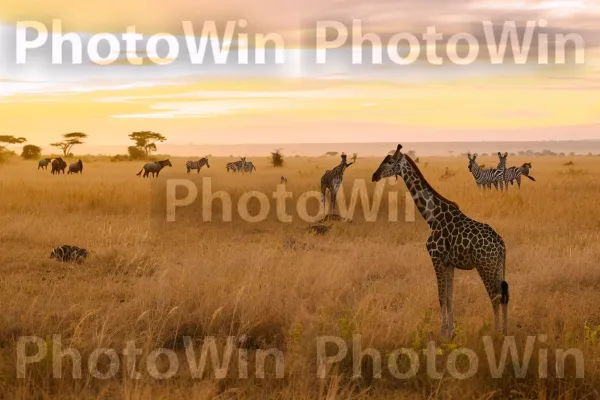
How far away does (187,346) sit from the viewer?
6039 mm

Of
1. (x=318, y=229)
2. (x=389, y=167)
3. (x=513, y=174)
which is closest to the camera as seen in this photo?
(x=389, y=167)

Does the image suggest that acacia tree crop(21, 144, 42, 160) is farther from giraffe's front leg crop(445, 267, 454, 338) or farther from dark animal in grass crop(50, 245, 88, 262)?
giraffe's front leg crop(445, 267, 454, 338)

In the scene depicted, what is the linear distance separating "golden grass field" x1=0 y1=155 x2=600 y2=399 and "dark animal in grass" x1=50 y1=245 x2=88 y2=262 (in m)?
0.14

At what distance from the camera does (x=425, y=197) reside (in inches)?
237

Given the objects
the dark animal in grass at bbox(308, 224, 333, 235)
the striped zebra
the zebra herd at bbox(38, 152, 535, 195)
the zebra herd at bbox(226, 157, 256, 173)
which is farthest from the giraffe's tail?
the striped zebra

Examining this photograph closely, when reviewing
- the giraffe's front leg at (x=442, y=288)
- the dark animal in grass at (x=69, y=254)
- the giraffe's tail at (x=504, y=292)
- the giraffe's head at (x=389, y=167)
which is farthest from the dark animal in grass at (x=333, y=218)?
the giraffe's tail at (x=504, y=292)

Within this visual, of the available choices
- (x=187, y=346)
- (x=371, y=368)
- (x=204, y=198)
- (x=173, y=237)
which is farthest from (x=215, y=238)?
(x=371, y=368)

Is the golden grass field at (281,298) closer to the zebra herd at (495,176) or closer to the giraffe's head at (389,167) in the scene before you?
the giraffe's head at (389,167)

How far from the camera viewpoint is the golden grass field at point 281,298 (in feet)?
16.2

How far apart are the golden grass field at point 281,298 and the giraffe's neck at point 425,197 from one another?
1109mm

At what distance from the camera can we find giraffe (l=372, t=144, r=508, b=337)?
17.8ft

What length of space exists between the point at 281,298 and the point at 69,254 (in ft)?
14.2

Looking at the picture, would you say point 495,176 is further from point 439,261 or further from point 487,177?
point 439,261

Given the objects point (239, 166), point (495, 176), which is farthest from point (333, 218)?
point (239, 166)
